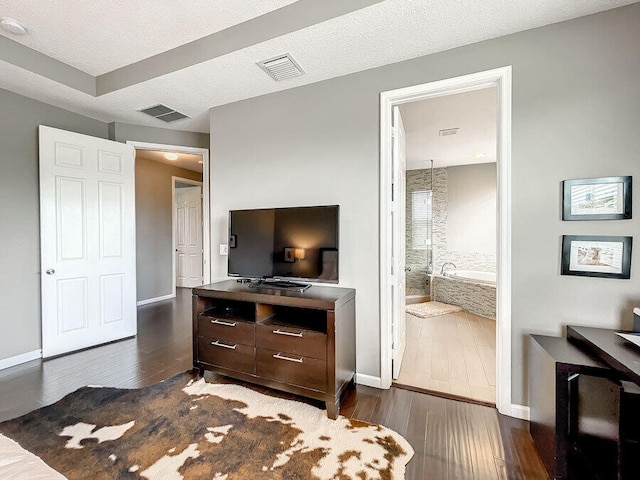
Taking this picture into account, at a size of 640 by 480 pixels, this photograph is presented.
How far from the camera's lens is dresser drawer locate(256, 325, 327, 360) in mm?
1974

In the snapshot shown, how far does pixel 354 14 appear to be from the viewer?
1782 millimetres

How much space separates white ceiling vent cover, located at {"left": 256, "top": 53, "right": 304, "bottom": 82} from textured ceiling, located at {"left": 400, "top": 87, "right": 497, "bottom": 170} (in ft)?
4.22

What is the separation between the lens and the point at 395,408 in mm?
2059

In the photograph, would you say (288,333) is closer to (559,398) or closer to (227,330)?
(227,330)

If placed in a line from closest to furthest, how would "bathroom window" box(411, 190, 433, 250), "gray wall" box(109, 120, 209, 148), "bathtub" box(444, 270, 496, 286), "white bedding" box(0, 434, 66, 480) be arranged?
"white bedding" box(0, 434, 66, 480), "gray wall" box(109, 120, 209, 148), "bathtub" box(444, 270, 496, 286), "bathroom window" box(411, 190, 433, 250)

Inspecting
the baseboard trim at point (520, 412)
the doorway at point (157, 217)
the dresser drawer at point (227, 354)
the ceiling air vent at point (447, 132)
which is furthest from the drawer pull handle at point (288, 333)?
the doorway at point (157, 217)

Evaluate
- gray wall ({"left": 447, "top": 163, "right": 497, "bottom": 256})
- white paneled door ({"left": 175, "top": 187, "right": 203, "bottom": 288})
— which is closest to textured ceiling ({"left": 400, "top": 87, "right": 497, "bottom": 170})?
gray wall ({"left": 447, "top": 163, "right": 497, "bottom": 256})

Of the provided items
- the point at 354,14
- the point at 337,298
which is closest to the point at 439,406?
the point at 337,298

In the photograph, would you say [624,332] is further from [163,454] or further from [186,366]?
[186,366]

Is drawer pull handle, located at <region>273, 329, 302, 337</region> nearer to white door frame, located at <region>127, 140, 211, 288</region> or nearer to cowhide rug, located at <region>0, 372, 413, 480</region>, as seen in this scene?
cowhide rug, located at <region>0, 372, 413, 480</region>

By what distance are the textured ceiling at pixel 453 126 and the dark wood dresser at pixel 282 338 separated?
7.37ft

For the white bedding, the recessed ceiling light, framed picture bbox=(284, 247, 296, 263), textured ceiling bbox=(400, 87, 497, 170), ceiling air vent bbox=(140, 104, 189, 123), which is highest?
the recessed ceiling light

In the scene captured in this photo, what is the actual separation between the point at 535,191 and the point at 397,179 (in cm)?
96

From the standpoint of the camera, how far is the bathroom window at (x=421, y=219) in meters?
5.86
